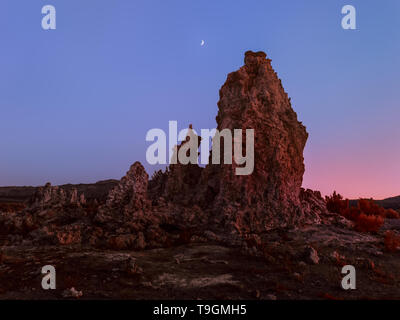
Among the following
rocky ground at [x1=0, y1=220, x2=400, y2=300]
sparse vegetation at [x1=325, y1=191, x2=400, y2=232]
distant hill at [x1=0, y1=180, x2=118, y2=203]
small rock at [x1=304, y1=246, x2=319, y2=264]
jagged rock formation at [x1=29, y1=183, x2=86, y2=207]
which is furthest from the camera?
distant hill at [x1=0, y1=180, x2=118, y2=203]

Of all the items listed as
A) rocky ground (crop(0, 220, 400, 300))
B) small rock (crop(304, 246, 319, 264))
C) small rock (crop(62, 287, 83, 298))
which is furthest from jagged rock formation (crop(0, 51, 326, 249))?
small rock (crop(62, 287, 83, 298))

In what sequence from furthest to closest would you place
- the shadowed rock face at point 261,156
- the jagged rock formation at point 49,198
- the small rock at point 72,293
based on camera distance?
the jagged rock formation at point 49,198 → the shadowed rock face at point 261,156 → the small rock at point 72,293

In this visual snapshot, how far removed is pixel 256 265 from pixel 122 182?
1067 centimetres

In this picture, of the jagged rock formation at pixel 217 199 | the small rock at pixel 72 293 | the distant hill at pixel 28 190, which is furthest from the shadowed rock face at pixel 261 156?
the distant hill at pixel 28 190

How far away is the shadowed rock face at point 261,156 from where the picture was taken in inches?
674

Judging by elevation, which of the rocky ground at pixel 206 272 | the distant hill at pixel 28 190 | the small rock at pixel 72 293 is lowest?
the distant hill at pixel 28 190

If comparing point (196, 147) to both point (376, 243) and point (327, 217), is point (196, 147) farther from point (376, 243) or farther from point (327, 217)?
point (376, 243)

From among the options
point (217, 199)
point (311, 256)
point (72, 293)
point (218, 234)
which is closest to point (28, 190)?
point (217, 199)

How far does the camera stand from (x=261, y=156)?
18.4 meters

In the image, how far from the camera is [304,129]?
21.5 metres

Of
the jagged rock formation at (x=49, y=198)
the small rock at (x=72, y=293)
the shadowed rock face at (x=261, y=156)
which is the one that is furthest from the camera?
the jagged rock formation at (x=49, y=198)

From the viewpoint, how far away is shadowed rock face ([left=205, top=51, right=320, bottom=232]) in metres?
17.1

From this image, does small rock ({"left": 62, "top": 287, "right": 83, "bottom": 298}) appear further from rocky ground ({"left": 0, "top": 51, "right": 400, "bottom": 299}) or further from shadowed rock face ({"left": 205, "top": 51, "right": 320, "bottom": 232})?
shadowed rock face ({"left": 205, "top": 51, "right": 320, "bottom": 232})

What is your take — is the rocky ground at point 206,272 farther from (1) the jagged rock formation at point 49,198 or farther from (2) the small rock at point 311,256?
(1) the jagged rock formation at point 49,198
